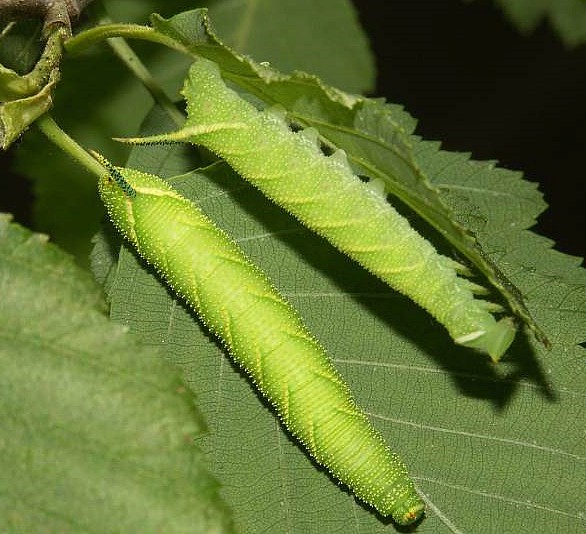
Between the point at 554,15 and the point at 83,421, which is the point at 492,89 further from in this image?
the point at 83,421

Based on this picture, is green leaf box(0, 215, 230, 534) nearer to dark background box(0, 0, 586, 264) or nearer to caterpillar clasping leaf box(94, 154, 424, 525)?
caterpillar clasping leaf box(94, 154, 424, 525)

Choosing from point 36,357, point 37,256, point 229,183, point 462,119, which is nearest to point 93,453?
point 36,357

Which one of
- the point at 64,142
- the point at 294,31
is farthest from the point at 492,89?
the point at 64,142

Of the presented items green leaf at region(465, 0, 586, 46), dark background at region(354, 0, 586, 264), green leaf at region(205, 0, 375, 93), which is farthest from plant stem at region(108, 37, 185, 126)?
dark background at region(354, 0, 586, 264)

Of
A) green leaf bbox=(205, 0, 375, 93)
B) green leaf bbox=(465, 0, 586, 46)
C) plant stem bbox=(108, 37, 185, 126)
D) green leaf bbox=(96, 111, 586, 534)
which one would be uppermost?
green leaf bbox=(465, 0, 586, 46)

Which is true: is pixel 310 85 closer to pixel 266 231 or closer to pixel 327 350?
pixel 266 231

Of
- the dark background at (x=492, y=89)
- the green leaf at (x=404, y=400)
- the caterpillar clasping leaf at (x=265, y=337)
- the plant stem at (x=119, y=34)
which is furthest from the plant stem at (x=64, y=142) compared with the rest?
the dark background at (x=492, y=89)
